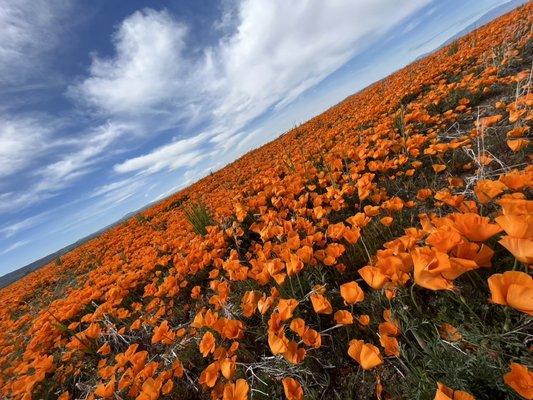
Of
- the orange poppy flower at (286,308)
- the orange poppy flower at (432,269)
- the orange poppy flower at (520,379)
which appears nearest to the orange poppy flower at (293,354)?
the orange poppy flower at (286,308)

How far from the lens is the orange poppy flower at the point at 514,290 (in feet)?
3.42

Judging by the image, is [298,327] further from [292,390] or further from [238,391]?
[238,391]

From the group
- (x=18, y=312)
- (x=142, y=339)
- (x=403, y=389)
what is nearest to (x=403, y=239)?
(x=403, y=389)

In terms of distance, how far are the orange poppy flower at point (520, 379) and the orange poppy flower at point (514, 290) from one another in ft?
0.67

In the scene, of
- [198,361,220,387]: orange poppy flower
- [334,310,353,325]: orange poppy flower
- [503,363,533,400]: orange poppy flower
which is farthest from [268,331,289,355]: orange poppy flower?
[503,363,533,400]: orange poppy flower

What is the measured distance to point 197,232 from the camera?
4941 millimetres

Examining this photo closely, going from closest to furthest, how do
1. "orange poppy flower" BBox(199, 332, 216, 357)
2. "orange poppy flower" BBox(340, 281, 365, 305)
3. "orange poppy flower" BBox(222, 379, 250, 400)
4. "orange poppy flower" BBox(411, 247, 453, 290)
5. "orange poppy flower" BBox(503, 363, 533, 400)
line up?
"orange poppy flower" BBox(503, 363, 533, 400) → "orange poppy flower" BBox(411, 247, 453, 290) → "orange poppy flower" BBox(222, 379, 250, 400) → "orange poppy flower" BBox(340, 281, 365, 305) → "orange poppy flower" BBox(199, 332, 216, 357)

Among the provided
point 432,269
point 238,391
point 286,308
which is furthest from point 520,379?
point 238,391

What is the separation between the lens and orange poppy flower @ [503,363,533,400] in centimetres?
101

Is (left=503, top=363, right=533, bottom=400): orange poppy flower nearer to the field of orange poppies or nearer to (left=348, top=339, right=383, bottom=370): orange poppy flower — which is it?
the field of orange poppies

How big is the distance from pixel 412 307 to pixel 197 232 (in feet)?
12.2

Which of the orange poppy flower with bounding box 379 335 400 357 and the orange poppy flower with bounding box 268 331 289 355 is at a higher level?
the orange poppy flower with bounding box 268 331 289 355

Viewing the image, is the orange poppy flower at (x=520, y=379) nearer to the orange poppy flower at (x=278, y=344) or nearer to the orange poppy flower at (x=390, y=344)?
the orange poppy flower at (x=390, y=344)

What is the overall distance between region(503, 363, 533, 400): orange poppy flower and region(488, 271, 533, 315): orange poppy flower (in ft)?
0.67
